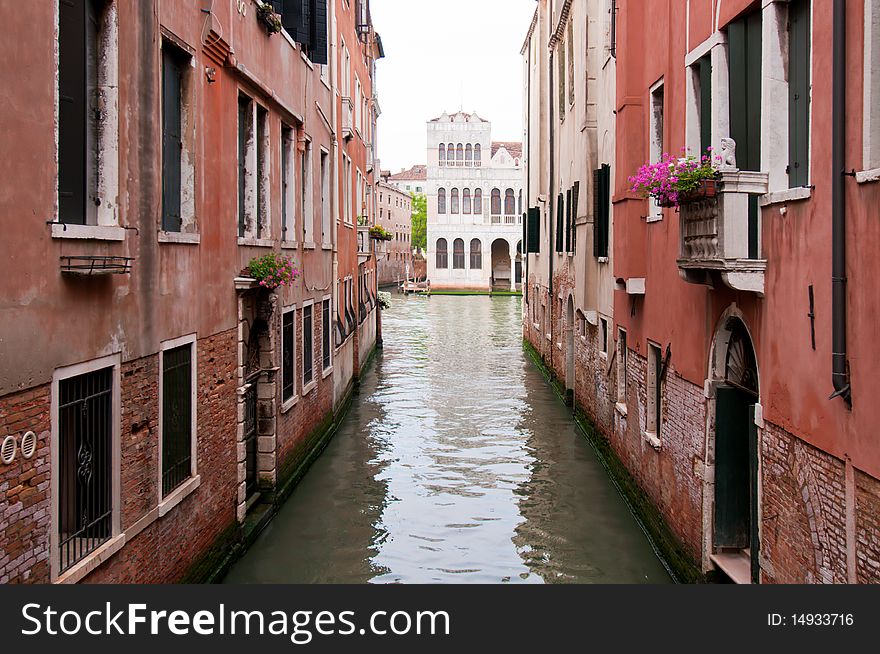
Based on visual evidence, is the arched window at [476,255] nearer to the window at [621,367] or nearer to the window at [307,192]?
the window at [307,192]

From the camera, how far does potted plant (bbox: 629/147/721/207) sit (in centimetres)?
666

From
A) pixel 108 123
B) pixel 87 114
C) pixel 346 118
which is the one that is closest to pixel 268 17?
pixel 108 123

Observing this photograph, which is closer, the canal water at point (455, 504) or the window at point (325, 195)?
the canal water at point (455, 504)

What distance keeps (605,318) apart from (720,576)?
6.81 metres

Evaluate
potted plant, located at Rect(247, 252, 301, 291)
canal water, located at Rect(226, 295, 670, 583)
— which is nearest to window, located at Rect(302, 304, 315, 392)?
canal water, located at Rect(226, 295, 670, 583)

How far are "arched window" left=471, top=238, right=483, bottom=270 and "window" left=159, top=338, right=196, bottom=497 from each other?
58.9m

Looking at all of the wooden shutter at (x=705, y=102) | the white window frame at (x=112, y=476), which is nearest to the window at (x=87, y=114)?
the white window frame at (x=112, y=476)

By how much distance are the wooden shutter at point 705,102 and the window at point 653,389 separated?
2.70 m

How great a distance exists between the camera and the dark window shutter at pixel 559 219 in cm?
1989

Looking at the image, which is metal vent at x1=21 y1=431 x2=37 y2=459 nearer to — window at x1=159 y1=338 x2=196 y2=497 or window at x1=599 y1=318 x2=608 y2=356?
window at x1=159 y1=338 x2=196 y2=497

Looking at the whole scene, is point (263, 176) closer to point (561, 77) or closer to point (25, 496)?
point (25, 496)

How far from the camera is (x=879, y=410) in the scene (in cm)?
470

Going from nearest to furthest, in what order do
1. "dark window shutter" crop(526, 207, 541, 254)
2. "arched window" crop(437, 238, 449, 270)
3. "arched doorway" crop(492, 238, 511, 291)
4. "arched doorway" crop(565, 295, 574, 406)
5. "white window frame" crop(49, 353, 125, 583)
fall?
"white window frame" crop(49, 353, 125, 583) < "arched doorway" crop(565, 295, 574, 406) < "dark window shutter" crop(526, 207, 541, 254) < "arched window" crop(437, 238, 449, 270) < "arched doorway" crop(492, 238, 511, 291)

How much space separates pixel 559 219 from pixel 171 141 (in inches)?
546
